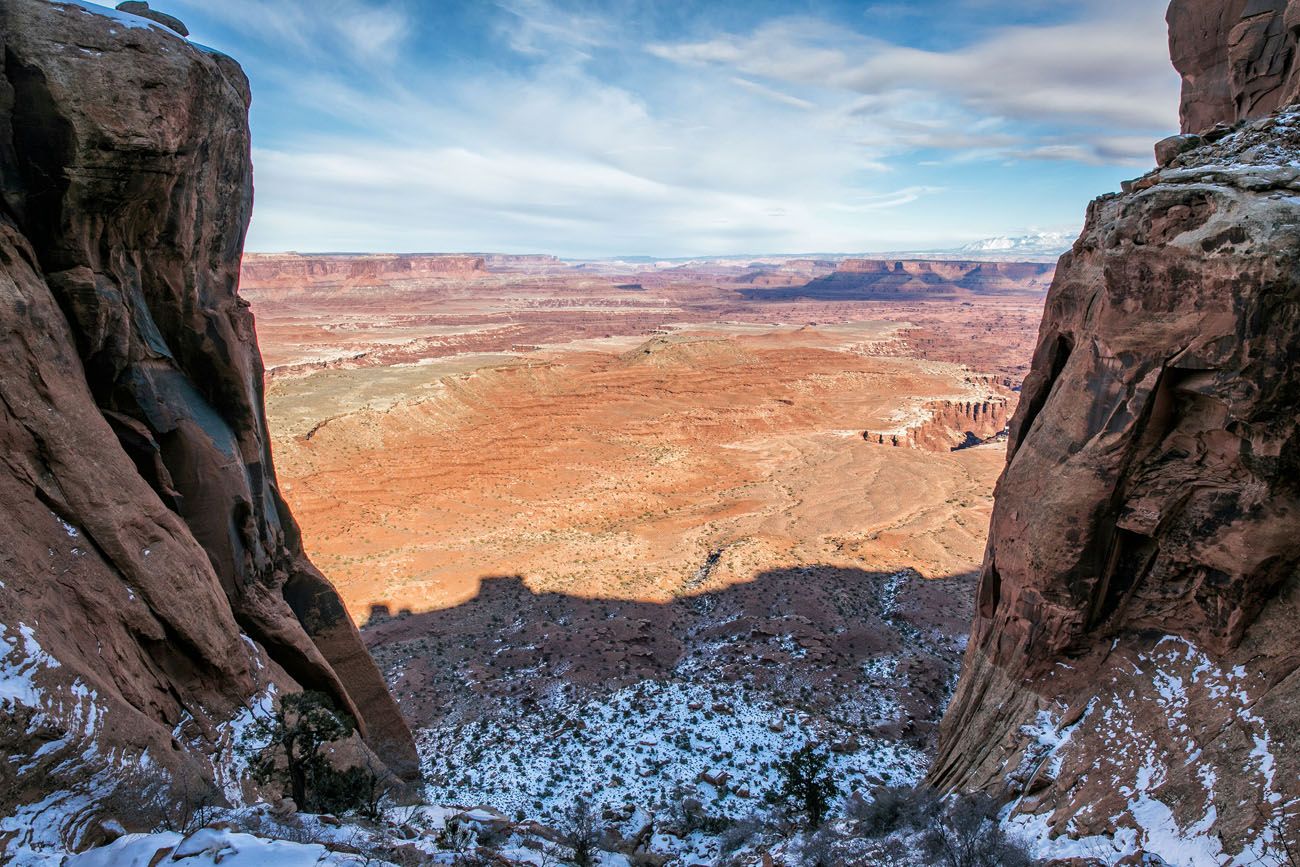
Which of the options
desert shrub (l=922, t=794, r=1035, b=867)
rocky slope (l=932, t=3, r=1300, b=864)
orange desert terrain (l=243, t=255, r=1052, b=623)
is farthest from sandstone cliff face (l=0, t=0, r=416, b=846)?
orange desert terrain (l=243, t=255, r=1052, b=623)

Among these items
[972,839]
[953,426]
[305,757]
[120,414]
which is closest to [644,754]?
[305,757]

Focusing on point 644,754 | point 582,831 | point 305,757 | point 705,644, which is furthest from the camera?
point 705,644

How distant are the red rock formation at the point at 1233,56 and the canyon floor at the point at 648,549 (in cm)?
2016

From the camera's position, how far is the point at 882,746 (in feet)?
64.6

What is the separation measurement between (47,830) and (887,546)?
3650 centimetres

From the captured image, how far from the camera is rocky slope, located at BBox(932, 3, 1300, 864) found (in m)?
10.4

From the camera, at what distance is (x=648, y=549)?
1501 inches

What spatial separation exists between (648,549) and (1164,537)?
27.6 m

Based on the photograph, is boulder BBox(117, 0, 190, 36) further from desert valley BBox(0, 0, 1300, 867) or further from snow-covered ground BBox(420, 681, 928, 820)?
snow-covered ground BBox(420, 681, 928, 820)

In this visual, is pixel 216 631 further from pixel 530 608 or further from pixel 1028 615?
pixel 530 608

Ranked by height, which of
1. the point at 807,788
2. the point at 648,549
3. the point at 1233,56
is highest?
the point at 1233,56

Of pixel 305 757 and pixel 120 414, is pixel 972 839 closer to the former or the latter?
pixel 305 757

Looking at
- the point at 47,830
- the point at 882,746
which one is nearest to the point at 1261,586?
the point at 882,746

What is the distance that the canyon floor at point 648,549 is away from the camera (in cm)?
2050
